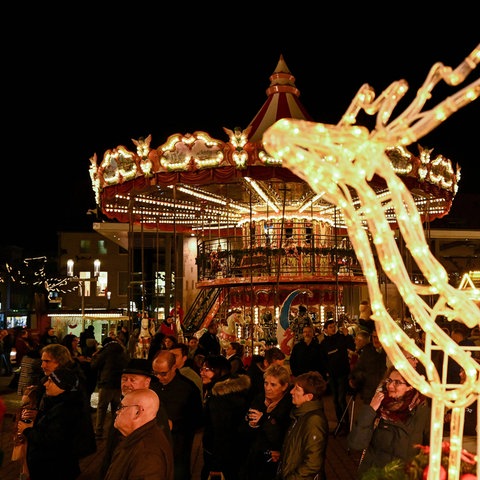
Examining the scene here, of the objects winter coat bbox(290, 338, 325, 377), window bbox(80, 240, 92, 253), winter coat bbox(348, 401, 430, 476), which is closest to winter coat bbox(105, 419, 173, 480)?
winter coat bbox(348, 401, 430, 476)

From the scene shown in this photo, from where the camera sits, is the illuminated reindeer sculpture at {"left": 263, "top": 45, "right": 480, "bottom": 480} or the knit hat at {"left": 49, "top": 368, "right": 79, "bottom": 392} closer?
the illuminated reindeer sculpture at {"left": 263, "top": 45, "right": 480, "bottom": 480}

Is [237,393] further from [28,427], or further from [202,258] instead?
[202,258]

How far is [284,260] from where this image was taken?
21188 millimetres

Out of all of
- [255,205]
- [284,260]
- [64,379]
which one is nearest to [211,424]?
[64,379]

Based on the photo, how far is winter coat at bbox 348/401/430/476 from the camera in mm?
4461

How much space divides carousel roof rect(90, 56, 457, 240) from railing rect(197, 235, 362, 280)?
4.85 ft

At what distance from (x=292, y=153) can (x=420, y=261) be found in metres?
0.77

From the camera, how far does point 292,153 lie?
299cm

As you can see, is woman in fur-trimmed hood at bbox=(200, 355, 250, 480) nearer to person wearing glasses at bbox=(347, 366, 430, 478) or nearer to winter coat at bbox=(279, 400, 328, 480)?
winter coat at bbox=(279, 400, 328, 480)

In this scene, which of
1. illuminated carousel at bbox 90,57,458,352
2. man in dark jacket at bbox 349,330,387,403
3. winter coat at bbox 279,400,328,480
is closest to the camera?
winter coat at bbox 279,400,328,480

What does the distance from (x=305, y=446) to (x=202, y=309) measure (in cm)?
1970

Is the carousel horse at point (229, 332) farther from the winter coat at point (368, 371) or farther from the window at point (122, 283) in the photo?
the window at point (122, 283)

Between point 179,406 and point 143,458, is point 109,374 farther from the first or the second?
point 143,458

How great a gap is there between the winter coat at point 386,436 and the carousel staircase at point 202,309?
58.1ft
